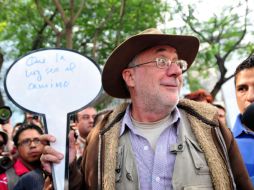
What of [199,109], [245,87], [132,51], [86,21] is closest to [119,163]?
[199,109]

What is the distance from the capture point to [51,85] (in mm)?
2434

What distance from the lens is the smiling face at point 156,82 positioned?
2.53m

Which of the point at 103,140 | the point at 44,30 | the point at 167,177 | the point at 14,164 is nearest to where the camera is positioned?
the point at 167,177

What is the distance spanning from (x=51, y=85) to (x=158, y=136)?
2.20 ft

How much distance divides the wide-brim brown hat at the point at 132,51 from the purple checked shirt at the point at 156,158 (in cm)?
44

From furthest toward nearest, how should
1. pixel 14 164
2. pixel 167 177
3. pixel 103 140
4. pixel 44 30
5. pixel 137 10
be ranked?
pixel 44 30 < pixel 137 10 < pixel 14 164 < pixel 103 140 < pixel 167 177

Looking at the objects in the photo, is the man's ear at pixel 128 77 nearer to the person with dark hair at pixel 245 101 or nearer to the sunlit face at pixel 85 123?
the person with dark hair at pixel 245 101

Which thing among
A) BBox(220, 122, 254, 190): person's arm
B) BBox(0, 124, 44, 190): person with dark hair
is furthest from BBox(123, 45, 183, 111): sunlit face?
BBox(0, 124, 44, 190): person with dark hair

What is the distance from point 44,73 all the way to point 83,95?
0.25 meters

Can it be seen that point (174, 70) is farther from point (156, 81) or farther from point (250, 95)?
point (250, 95)

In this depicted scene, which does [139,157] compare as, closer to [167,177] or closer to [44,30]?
[167,177]

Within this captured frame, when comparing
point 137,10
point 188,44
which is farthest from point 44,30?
point 188,44

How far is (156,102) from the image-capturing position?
2543mm

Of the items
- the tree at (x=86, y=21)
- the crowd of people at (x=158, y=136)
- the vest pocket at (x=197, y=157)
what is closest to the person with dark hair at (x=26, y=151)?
the crowd of people at (x=158, y=136)
